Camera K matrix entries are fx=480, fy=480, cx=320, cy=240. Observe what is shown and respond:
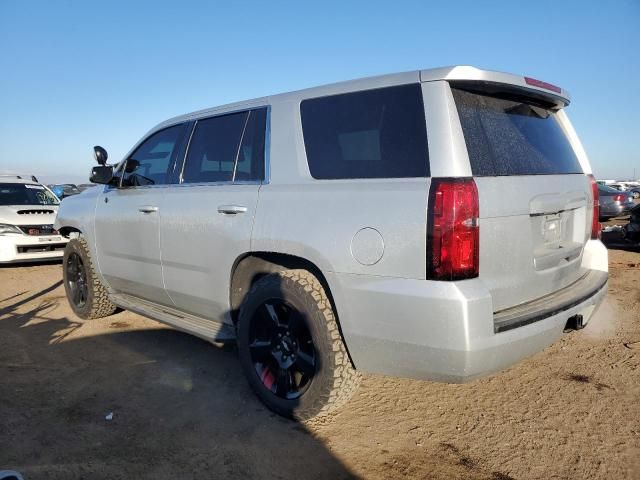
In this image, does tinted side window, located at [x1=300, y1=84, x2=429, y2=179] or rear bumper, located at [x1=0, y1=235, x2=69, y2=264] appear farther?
rear bumper, located at [x1=0, y1=235, x2=69, y2=264]

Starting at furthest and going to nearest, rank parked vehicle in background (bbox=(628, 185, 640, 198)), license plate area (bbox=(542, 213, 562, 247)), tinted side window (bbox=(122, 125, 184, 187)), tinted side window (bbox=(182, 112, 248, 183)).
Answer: parked vehicle in background (bbox=(628, 185, 640, 198)) < tinted side window (bbox=(122, 125, 184, 187)) < tinted side window (bbox=(182, 112, 248, 183)) < license plate area (bbox=(542, 213, 562, 247))

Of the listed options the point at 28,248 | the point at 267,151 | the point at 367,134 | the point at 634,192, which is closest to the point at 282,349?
the point at 267,151

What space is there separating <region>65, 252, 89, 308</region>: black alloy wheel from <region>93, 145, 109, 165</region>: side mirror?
108 cm

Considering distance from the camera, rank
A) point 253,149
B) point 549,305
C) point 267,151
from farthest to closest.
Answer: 1. point 253,149
2. point 267,151
3. point 549,305

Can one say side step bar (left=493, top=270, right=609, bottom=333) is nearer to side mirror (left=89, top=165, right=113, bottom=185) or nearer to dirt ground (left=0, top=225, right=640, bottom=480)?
dirt ground (left=0, top=225, right=640, bottom=480)

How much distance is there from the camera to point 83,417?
2979mm

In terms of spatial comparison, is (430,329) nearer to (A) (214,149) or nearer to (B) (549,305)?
(B) (549,305)

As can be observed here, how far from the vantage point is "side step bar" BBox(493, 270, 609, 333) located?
2354 millimetres

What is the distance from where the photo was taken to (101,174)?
4.35 m

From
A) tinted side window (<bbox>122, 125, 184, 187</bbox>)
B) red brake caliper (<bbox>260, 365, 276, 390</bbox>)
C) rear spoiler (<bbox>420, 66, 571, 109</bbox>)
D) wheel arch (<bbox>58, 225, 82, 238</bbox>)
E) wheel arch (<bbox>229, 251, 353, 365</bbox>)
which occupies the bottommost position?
red brake caliper (<bbox>260, 365, 276, 390</bbox>)

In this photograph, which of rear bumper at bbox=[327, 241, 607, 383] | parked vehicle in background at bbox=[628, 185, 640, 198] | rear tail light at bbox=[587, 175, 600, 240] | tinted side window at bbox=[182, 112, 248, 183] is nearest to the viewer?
rear bumper at bbox=[327, 241, 607, 383]

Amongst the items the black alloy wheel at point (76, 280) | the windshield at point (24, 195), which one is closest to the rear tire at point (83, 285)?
the black alloy wheel at point (76, 280)

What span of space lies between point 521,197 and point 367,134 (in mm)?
884

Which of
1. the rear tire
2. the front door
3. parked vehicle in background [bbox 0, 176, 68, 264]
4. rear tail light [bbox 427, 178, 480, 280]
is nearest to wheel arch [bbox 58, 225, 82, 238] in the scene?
the rear tire
